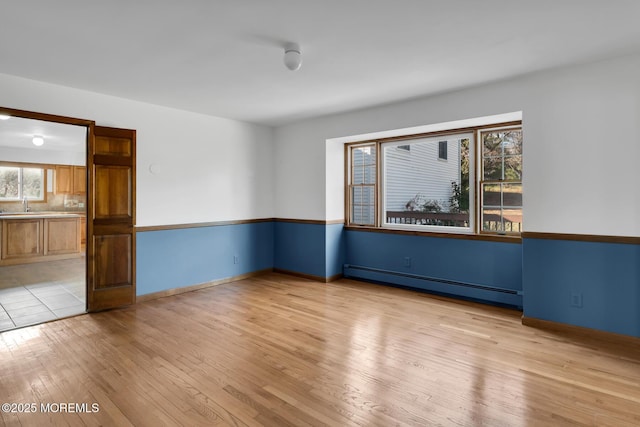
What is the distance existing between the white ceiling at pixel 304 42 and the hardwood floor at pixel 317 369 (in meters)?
2.66

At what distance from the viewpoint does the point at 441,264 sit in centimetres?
489

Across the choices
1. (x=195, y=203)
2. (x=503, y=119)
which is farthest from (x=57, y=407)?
(x=503, y=119)

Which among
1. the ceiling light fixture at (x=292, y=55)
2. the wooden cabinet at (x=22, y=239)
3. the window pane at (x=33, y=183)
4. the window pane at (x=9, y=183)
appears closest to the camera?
the ceiling light fixture at (x=292, y=55)

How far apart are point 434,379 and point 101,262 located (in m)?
3.99

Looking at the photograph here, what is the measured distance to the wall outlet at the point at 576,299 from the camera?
3.45 meters

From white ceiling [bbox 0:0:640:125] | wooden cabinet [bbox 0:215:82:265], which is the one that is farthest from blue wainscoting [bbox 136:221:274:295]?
wooden cabinet [bbox 0:215:82:265]

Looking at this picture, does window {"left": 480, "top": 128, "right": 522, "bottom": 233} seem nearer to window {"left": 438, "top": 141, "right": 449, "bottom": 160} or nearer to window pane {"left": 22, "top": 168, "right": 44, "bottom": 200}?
window {"left": 438, "top": 141, "right": 449, "bottom": 160}

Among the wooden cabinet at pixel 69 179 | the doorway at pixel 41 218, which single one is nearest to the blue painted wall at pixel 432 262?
the doorway at pixel 41 218

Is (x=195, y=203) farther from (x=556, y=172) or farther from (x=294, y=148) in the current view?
(x=556, y=172)

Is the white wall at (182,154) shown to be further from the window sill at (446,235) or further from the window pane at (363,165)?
the window sill at (446,235)

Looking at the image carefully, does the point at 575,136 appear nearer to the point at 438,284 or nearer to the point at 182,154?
the point at 438,284

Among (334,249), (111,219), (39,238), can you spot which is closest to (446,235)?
(334,249)

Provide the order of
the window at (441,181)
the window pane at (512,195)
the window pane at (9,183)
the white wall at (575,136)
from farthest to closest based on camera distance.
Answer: the window pane at (9,183)
the window at (441,181)
the window pane at (512,195)
the white wall at (575,136)

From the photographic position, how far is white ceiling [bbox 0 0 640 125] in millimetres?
2426
